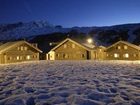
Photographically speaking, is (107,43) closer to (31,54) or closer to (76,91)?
(31,54)

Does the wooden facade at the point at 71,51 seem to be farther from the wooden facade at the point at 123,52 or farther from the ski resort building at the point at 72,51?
the wooden facade at the point at 123,52

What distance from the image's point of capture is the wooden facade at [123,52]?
68625 mm

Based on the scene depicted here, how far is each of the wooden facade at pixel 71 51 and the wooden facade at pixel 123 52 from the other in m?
6.24

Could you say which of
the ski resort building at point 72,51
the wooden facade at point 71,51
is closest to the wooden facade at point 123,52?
the ski resort building at point 72,51

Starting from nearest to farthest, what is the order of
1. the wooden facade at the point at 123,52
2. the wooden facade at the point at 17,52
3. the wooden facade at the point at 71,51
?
the wooden facade at the point at 17,52
the wooden facade at the point at 123,52
the wooden facade at the point at 71,51

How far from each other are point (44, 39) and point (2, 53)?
94.5 metres

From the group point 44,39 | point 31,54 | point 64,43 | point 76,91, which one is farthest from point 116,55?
point 44,39

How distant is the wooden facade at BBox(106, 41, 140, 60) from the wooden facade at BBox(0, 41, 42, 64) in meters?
20.6

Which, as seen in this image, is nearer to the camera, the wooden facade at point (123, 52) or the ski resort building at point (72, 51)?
the wooden facade at point (123, 52)

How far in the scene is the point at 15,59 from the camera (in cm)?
6362

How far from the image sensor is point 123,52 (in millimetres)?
70188

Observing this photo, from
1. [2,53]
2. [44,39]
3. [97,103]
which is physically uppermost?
[44,39]

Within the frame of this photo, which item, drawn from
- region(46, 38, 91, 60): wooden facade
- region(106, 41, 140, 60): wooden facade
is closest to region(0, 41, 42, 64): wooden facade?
Result: region(46, 38, 91, 60): wooden facade

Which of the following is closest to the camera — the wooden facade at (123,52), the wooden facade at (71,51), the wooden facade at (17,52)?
the wooden facade at (17,52)
